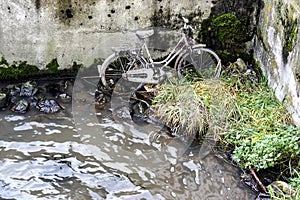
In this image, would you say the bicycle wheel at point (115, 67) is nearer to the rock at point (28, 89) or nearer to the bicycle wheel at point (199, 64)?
the bicycle wheel at point (199, 64)

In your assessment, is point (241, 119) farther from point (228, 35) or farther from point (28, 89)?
point (28, 89)

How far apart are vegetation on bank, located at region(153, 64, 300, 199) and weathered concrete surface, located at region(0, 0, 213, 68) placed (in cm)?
133

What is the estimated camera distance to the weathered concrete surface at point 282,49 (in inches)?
263

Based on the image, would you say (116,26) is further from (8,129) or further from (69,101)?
(8,129)

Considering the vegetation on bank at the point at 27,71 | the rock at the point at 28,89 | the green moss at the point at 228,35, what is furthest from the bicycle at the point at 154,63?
the rock at the point at 28,89

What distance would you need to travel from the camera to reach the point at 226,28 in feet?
27.8

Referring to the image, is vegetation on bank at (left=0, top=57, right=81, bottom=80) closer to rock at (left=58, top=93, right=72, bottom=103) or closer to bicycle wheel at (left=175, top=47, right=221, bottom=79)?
rock at (left=58, top=93, right=72, bottom=103)

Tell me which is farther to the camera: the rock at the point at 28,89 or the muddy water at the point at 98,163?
the rock at the point at 28,89

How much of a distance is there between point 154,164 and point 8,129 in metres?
2.33

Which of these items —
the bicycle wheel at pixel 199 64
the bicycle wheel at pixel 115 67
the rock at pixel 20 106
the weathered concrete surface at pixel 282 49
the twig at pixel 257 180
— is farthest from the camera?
the bicycle wheel at pixel 199 64

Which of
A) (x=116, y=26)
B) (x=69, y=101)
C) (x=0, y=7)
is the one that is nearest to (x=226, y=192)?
(x=69, y=101)

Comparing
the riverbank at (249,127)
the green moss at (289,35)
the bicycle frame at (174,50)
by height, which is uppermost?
the green moss at (289,35)

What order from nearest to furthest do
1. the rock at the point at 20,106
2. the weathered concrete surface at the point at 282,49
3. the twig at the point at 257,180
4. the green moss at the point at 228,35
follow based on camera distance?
1. the twig at the point at 257,180
2. the weathered concrete surface at the point at 282,49
3. the rock at the point at 20,106
4. the green moss at the point at 228,35

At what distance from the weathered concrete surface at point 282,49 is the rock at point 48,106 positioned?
3572mm
